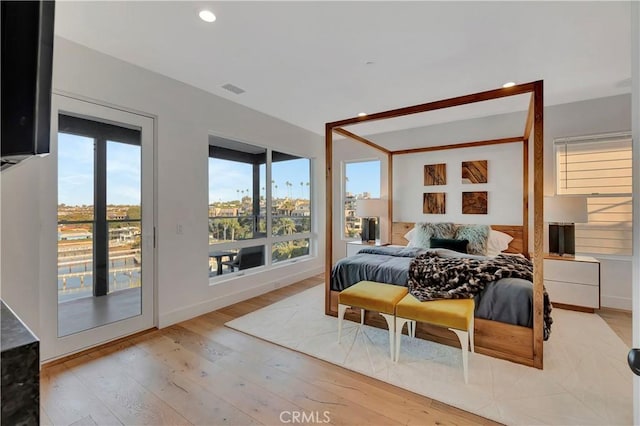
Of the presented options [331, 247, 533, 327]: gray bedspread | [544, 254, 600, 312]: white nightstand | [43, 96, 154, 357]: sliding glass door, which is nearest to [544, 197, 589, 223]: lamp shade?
[544, 254, 600, 312]: white nightstand

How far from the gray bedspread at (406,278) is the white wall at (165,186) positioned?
1.58m

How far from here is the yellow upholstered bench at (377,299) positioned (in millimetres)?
2389

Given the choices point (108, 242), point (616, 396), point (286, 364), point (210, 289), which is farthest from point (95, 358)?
point (616, 396)

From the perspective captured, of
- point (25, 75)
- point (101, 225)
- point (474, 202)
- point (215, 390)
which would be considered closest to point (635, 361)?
point (25, 75)

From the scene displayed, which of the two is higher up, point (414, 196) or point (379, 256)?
point (414, 196)

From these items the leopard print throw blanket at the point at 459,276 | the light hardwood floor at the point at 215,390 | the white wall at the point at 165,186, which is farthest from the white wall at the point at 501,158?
the light hardwood floor at the point at 215,390

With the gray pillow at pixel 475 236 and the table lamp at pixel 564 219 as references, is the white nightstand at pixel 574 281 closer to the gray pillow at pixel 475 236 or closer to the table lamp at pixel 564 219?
the table lamp at pixel 564 219

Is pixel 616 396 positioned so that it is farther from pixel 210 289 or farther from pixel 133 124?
pixel 133 124

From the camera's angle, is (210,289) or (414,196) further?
(414,196)

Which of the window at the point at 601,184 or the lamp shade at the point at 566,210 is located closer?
the lamp shade at the point at 566,210

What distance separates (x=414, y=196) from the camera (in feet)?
16.4

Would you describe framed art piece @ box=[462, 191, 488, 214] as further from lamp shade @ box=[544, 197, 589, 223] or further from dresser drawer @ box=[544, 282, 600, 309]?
dresser drawer @ box=[544, 282, 600, 309]

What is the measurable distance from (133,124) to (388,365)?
3.32 metres

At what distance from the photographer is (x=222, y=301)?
366cm
